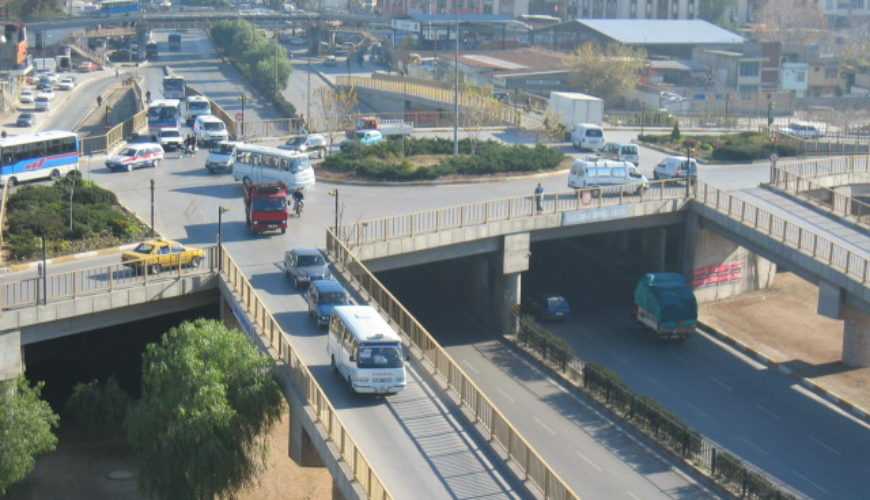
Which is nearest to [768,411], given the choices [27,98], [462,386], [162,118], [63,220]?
[462,386]

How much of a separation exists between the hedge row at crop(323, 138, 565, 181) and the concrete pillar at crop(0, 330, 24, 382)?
2255 cm

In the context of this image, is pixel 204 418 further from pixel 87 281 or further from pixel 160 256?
pixel 160 256

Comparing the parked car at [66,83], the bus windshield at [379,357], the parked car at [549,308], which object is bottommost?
the parked car at [549,308]

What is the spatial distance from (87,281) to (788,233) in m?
24.0

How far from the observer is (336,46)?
149 m

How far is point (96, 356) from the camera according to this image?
123 feet

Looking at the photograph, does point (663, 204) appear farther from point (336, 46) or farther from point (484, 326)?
point (336, 46)

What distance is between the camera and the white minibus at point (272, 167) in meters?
47.8

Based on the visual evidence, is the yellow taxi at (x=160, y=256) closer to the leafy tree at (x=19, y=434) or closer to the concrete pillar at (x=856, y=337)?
the leafy tree at (x=19, y=434)

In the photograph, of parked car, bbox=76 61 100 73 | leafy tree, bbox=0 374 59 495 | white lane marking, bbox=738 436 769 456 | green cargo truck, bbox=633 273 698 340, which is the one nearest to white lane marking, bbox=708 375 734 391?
green cargo truck, bbox=633 273 698 340

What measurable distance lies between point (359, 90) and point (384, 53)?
4386cm

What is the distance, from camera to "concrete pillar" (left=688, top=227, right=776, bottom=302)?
160 feet

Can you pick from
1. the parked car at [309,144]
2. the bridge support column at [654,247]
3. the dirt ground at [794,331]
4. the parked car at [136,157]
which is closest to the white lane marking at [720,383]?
the dirt ground at [794,331]

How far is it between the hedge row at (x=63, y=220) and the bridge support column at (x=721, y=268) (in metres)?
21.0
